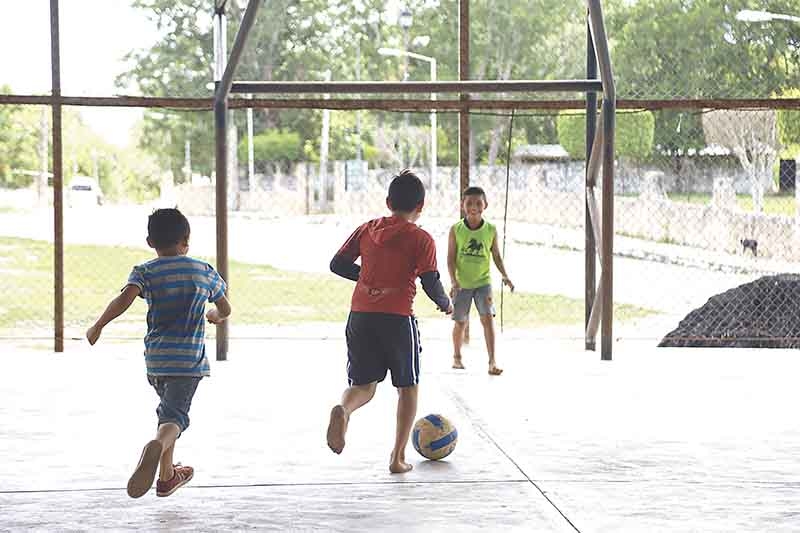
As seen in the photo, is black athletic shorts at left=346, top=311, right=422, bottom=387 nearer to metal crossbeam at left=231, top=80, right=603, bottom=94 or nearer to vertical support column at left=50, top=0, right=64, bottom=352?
metal crossbeam at left=231, top=80, right=603, bottom=94

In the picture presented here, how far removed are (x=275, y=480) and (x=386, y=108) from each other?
5.76 meters

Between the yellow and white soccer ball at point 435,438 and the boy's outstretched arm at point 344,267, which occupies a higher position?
the boy's outstretched arm at point 344,267

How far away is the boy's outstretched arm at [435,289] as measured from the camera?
6.31m

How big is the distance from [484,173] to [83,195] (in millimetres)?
4759

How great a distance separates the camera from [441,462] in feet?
21.8

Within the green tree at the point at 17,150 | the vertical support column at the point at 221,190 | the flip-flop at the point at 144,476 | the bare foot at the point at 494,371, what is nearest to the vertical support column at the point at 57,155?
the vertical support column at the point at 221,190

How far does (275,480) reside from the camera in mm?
6195

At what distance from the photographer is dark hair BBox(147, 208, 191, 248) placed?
581 centimetres

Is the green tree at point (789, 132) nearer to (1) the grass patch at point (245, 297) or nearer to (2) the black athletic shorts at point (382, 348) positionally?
(1) the grass patch at point (245, 297)

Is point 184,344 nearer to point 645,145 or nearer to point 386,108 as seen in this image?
point 386,108

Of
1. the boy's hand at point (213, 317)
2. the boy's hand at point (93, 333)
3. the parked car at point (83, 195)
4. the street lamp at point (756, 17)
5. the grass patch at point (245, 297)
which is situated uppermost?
the street lamp at point (756, 17)

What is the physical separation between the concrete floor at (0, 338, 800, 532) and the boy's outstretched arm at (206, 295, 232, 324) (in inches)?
30.4

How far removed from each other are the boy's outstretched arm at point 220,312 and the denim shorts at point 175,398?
26 centimetres

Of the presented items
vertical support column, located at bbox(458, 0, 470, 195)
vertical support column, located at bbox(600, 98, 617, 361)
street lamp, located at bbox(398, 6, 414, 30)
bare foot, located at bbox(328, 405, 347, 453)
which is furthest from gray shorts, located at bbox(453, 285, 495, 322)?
street lamp, located at bbox(398, 6, 414, 30)
